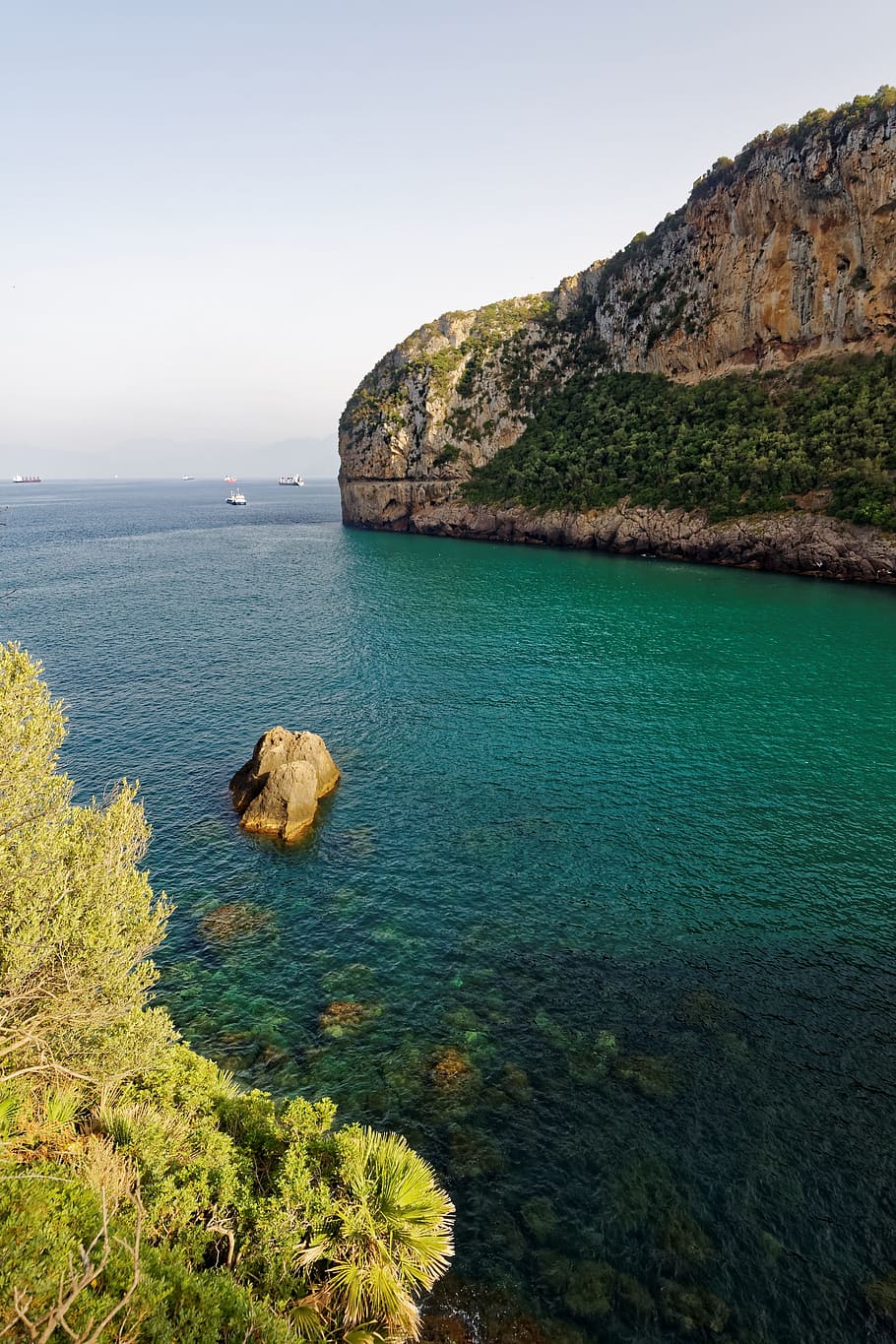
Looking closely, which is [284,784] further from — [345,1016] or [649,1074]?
[649,1074]

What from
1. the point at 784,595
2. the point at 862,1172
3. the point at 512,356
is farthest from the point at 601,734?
the point at 512,356

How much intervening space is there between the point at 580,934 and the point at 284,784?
56.8 feet

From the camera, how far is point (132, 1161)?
42.7 feet

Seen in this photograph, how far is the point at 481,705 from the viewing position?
47.6m

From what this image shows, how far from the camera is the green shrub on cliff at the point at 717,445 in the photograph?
79375 mm

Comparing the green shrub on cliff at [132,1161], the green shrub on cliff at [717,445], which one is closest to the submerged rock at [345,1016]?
the green shrub on cliff at [132,1161]

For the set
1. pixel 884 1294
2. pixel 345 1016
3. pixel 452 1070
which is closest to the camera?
pixel 884 1294

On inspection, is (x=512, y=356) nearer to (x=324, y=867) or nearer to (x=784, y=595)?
(x=784, y=595)

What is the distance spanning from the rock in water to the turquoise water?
134cm

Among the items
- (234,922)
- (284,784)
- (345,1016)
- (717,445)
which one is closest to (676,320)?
(717,445)

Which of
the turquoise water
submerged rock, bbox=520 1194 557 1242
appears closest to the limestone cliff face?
the turquoise water

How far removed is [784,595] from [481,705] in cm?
4671

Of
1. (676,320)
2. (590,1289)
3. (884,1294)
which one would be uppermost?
(676,320)

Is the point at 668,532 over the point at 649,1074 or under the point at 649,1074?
over
